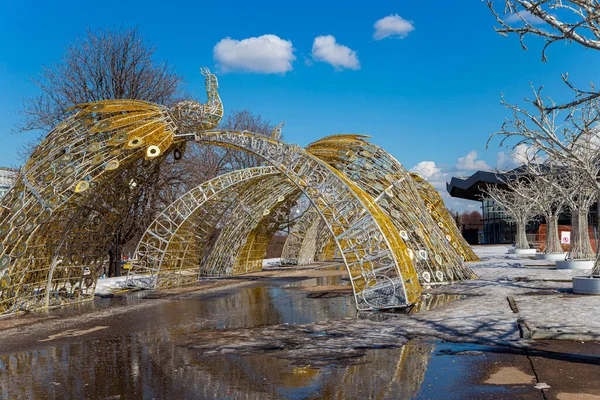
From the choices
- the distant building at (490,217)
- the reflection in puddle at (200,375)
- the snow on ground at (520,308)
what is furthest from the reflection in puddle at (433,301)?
the distant building at (490,217)

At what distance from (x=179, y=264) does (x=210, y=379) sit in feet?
51.1

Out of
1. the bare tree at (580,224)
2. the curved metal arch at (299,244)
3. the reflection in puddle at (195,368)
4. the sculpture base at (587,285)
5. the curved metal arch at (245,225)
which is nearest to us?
the reflection in puddle at (195,368)

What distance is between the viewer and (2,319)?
1427 cm

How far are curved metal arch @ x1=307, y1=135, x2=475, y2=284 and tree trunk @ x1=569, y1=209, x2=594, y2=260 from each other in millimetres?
5664

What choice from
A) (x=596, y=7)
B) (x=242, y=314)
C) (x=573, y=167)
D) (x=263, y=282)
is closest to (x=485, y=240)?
(x=263, y=282)

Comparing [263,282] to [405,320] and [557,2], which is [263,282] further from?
[557,2]

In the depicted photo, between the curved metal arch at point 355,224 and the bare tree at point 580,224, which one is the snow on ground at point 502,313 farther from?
the bare tree at point 580,224

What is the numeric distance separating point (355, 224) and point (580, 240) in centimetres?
1304

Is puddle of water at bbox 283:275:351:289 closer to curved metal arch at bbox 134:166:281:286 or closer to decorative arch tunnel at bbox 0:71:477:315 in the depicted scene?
decorative arch tunnel at bbox 0:71:477:315

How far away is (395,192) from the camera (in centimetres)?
1920

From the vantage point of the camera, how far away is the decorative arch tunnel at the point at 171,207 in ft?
45.4

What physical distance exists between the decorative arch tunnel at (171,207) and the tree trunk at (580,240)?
5509mm

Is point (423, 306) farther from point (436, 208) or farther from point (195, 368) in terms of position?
point (436, 208)

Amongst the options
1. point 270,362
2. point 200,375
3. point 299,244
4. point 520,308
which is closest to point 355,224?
point 520,308
